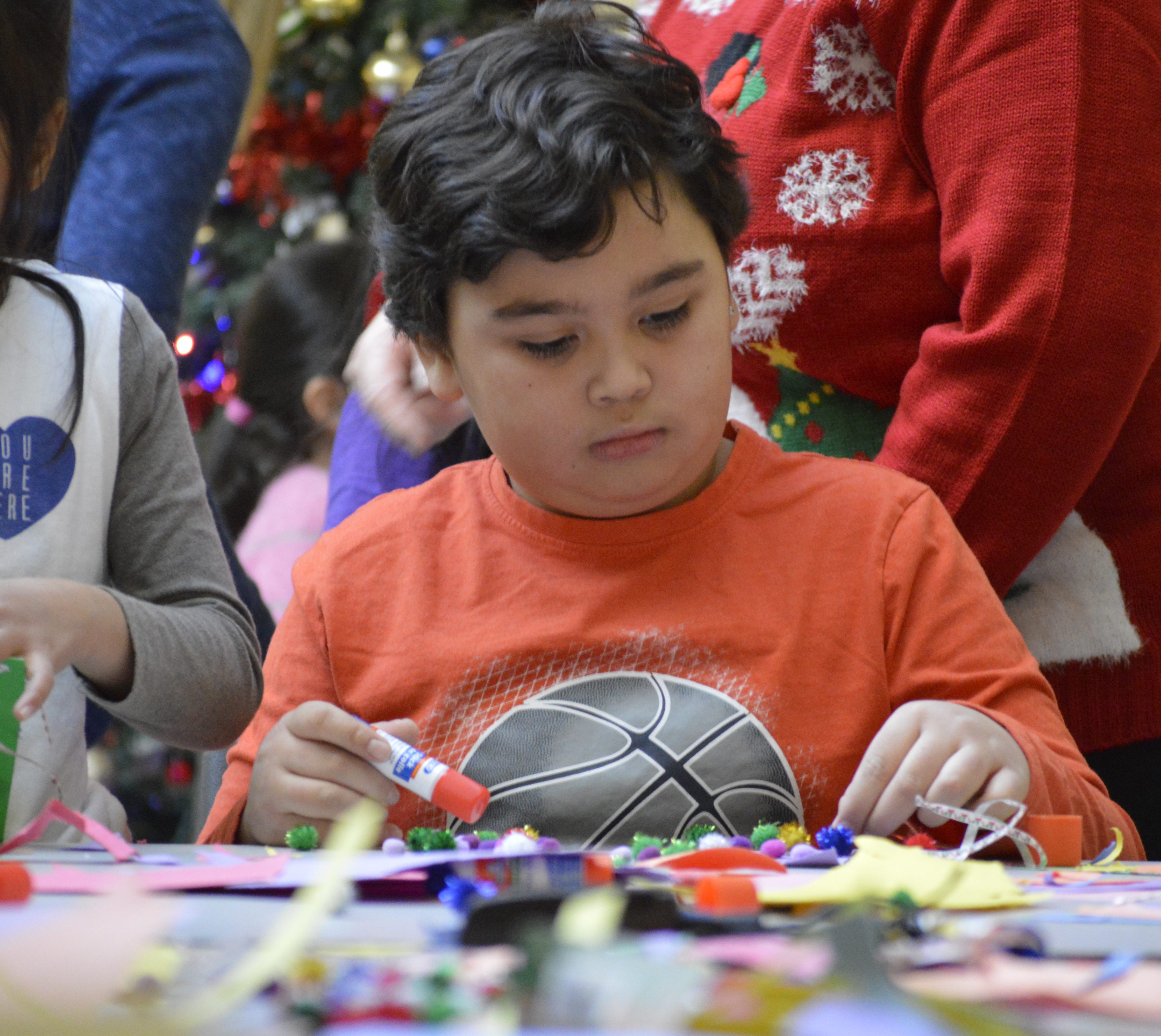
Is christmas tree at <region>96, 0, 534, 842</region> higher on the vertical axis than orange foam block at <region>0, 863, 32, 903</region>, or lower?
lower

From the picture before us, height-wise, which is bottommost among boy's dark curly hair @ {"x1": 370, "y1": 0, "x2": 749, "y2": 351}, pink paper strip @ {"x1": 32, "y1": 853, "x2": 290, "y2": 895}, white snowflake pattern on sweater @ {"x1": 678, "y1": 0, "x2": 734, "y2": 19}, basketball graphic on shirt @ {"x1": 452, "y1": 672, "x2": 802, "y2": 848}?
basketball graphic on shirt @ {"x1": 452, "y1": 672, "x2": 802, "y2": 848}

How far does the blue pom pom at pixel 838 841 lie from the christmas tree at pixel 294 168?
2.66 metres

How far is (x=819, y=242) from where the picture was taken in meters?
1.09

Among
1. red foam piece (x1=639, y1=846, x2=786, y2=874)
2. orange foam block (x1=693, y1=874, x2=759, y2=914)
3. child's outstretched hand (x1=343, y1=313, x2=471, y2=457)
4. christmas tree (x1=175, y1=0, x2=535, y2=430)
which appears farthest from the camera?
christmas tree (x1=175, y1=0, x2=535, y2=430)

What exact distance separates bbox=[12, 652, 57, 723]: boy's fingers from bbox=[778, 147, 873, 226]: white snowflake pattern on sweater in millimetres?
681

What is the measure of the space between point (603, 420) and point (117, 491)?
0.40m

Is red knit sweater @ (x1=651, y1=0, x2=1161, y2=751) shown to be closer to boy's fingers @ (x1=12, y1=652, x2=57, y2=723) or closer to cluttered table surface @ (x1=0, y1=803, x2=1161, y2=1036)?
cluttered table surface @ (x1=0, y1=803, x2=1161, y2=1036)

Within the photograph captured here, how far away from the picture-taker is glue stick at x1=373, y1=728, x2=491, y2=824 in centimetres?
77

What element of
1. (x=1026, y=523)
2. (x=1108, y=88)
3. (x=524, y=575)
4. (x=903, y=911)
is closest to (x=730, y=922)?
(x=903, y=911)

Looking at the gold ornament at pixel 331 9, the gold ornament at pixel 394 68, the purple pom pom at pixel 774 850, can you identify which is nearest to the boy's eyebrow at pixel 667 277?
the purple pom pom at pixel 774 850

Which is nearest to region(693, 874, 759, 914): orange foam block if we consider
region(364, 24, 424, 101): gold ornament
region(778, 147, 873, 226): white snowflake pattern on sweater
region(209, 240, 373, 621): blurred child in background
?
region(778, 147, 873, 226): white snowflake pattern on sweater

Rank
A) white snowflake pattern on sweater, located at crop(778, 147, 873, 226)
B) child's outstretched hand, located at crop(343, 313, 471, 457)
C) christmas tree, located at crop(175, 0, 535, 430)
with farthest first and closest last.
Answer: christmas tree, located at crop(175, 0, 535, 430), child's outstretched hand, located at crop(343, 313, 471, 457), white snowflake pattern on sweater, located at crop(778, 147, 873, 226)

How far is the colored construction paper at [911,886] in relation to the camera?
0.50 m

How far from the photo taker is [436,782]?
770 millimetres
